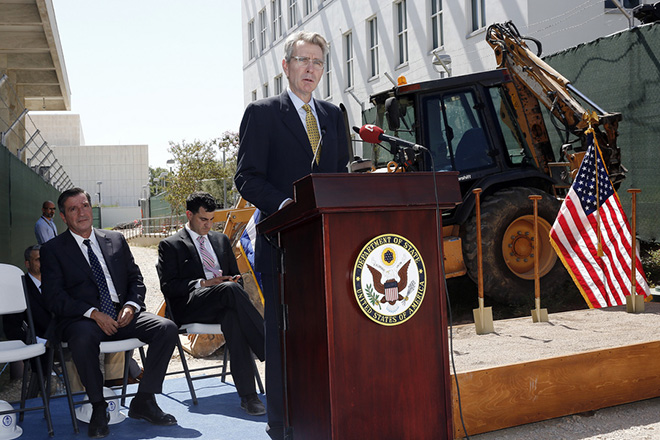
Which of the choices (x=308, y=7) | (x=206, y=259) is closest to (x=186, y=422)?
(x=206, y=259)

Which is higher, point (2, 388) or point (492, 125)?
point (492, 125)

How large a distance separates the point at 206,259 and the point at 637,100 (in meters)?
5.79

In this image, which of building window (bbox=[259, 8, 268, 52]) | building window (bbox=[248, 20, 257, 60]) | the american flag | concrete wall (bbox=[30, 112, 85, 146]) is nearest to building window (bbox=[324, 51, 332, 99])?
building window (bbox=[259, 8, 268, 52])

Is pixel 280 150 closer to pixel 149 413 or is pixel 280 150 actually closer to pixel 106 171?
pixel 149 413

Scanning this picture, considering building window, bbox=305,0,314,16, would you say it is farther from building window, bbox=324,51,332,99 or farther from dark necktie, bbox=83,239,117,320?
dark necktie, bbox=83,239,117,320

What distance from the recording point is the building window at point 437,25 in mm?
15672

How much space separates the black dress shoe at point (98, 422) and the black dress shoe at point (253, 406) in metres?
0.86

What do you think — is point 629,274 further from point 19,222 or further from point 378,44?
point 378,44

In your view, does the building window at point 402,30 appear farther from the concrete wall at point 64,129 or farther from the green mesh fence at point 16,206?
the concrete wall at point 64,129

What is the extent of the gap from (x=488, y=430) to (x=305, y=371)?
1673mm

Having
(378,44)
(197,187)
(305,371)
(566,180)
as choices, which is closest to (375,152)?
(566,180)

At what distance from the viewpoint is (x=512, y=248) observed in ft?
24.2

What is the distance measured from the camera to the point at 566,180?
7855 millimetres

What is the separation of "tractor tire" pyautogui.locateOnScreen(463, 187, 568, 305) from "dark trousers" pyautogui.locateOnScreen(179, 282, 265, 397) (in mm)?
2938
